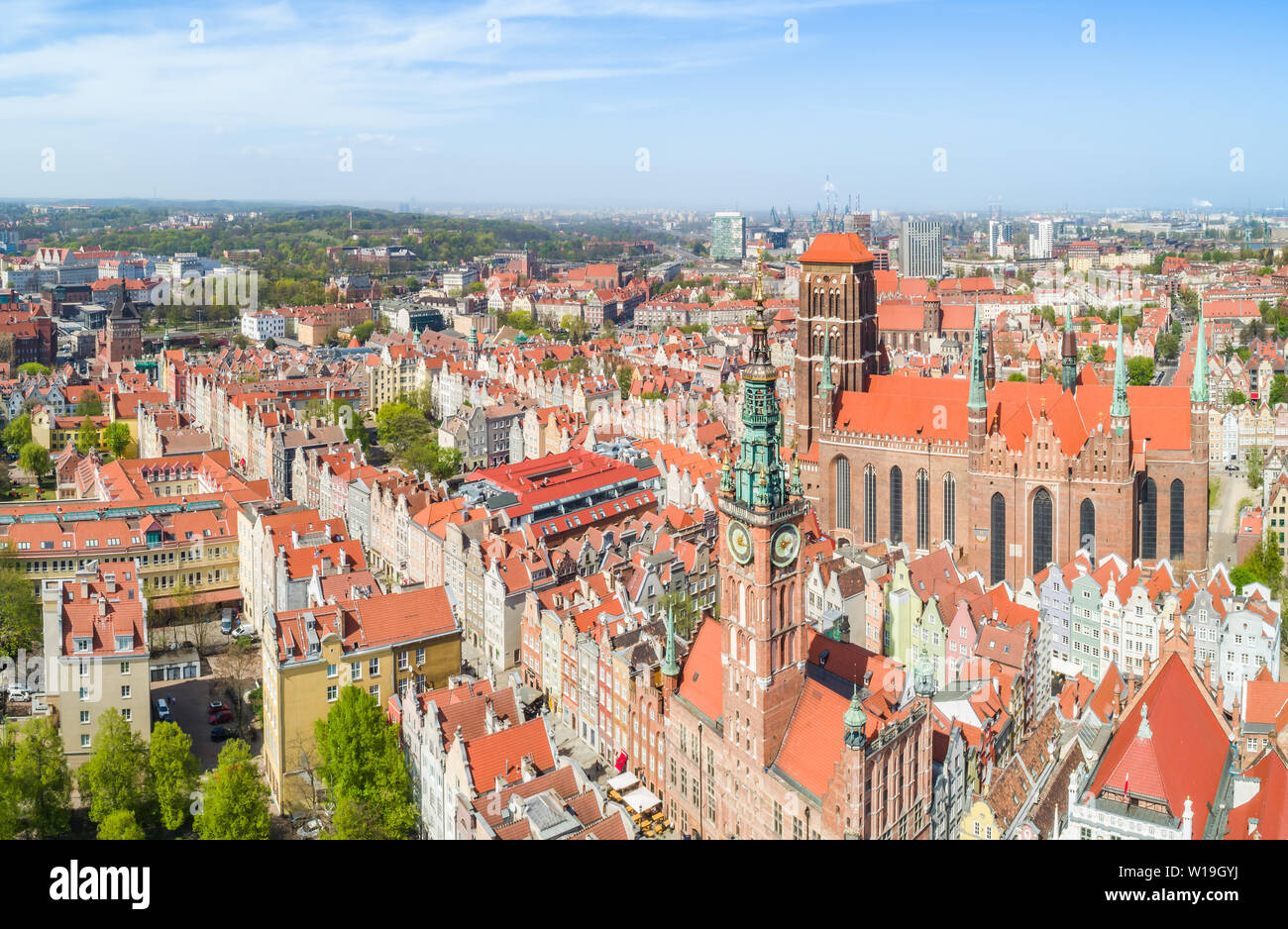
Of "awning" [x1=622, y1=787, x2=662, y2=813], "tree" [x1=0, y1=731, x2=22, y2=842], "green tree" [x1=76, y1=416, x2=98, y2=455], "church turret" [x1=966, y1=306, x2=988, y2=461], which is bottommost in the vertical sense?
"awning" [x1=622, y1=787, x2=662, y2=813]

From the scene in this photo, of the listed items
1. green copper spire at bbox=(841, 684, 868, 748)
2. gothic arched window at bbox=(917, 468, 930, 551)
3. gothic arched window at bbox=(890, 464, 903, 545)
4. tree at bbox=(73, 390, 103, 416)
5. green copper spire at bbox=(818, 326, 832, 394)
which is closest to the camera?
green copper spire at bbox=(841, 684, 868, 748)

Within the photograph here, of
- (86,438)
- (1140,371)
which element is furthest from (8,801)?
(1140,371)

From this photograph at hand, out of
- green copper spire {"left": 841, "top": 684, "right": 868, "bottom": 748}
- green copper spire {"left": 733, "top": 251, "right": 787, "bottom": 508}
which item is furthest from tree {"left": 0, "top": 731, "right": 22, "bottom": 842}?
green copper spire {"left": 841, "top": 684, "right": 868, "bottom": 748}

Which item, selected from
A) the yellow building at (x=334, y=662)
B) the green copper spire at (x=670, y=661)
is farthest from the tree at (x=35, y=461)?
the green copper spire at (x=670, y=661)

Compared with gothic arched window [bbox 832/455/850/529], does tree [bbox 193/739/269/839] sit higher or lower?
lower

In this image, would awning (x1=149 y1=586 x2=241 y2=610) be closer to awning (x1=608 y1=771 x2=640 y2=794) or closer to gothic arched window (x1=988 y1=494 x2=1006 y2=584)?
awning (x1=608 y1=771 x2=640 y2=794)

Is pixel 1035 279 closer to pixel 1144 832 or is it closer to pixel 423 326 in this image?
pixel 423 326

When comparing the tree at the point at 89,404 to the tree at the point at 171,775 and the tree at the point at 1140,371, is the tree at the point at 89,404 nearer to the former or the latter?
the tree at the point at 171,775
